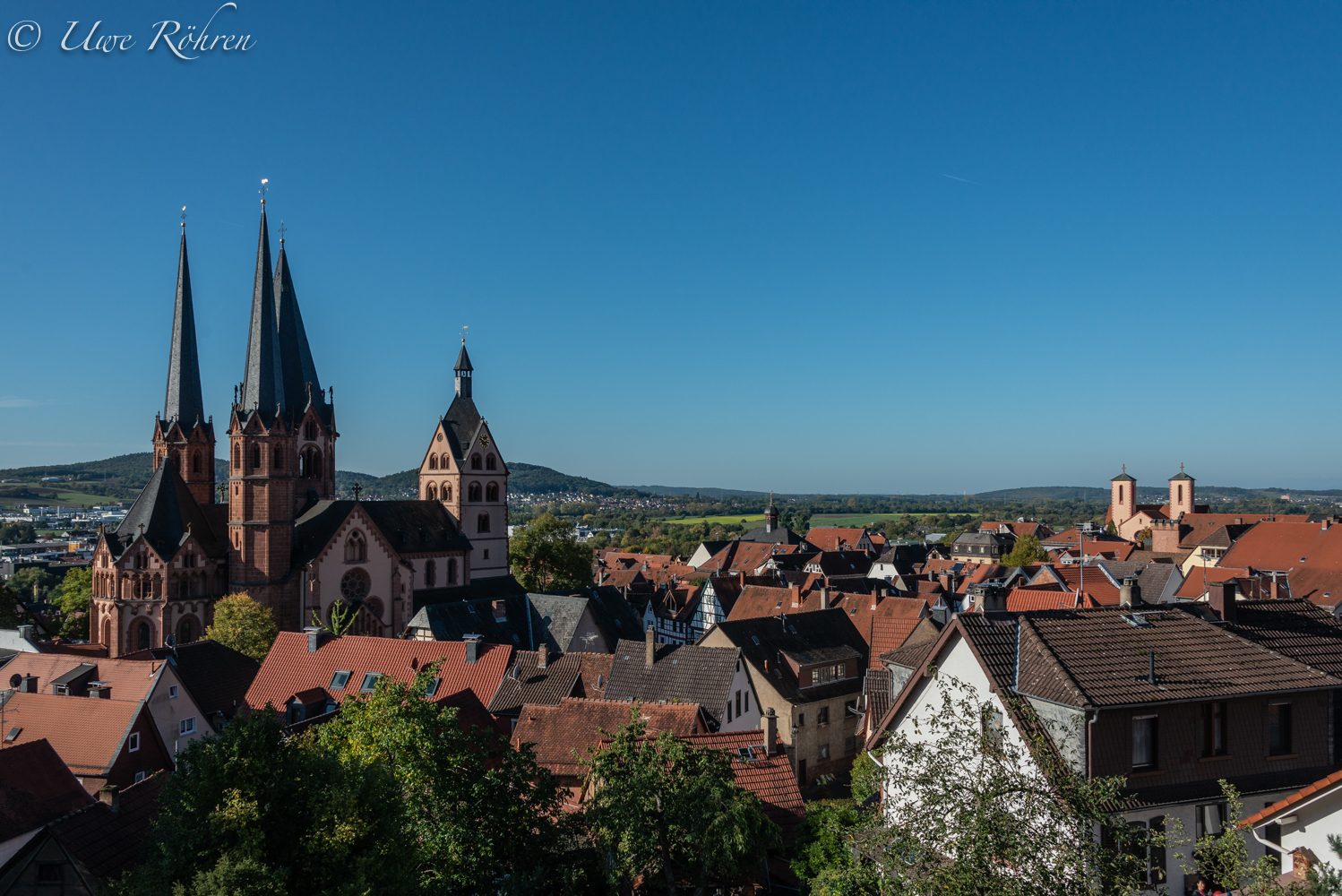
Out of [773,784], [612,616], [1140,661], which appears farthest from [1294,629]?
[612,616]

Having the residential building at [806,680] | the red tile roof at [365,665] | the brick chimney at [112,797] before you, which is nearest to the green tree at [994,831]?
the brick chimney at [112,797]

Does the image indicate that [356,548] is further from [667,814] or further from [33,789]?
[667,814]

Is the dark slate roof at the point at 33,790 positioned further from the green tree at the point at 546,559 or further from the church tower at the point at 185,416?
the green tree at the point at 546,559

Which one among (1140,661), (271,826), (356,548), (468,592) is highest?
(1140,661)

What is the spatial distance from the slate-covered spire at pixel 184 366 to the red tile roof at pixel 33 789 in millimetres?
49677

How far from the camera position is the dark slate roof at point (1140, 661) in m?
15.9

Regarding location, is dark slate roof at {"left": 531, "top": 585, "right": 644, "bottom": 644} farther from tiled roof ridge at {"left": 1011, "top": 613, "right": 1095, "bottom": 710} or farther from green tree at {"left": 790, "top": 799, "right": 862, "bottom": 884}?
tiled roof ridge at {"left": 1011, "top": 613, "right": 1095, "bottom": 710}

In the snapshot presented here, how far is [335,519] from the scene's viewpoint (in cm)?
6425

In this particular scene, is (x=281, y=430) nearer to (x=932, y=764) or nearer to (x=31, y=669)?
(x=31, y=669)

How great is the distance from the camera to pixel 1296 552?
71.7 metres

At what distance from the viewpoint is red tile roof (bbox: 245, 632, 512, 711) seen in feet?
128

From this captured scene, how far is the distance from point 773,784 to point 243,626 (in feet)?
124

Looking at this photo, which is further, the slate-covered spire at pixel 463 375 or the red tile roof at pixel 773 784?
the slate-covered spire at pixel 463 375

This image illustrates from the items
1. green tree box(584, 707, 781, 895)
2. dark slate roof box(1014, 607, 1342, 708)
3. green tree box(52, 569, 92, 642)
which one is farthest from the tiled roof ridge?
green tree box(52, 569, 92, 642)
